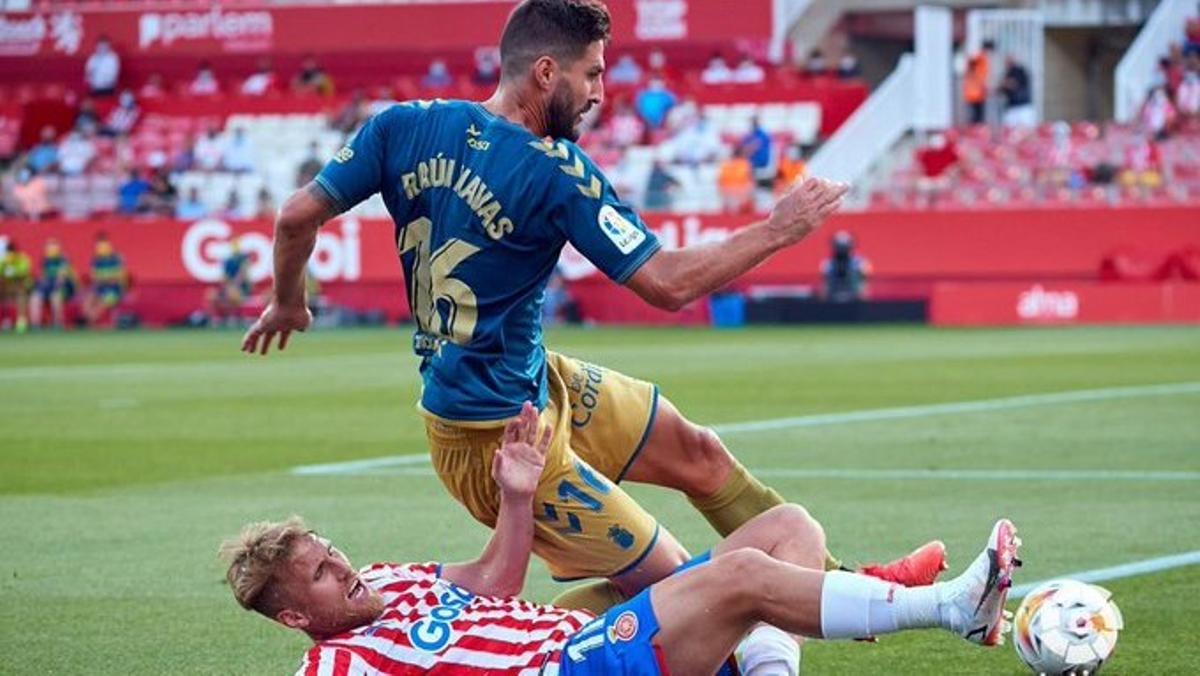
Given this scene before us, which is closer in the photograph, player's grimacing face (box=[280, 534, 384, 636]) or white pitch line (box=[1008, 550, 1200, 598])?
player's grimacing face (box=[280, 534, 384, 636])

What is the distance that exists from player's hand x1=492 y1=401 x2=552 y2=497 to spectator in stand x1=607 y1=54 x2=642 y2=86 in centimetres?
3585

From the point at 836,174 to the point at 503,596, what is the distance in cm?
3184

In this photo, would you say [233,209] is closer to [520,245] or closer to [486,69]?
[486,69]

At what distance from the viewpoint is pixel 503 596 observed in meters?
6.55

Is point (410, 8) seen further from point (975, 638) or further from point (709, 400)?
point (975, 638)

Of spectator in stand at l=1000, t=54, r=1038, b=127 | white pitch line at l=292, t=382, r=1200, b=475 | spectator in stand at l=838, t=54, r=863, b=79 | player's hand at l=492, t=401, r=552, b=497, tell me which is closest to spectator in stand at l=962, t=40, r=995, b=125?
spectator in stand at l=1000, t=54, r=1038, b=127

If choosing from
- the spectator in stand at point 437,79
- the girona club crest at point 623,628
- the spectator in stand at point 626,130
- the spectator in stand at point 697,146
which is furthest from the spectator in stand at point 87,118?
the girona club crest at point 623,628

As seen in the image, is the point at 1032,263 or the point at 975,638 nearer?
the point at 975,638

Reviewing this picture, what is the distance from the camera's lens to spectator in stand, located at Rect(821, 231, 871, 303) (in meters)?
34.9

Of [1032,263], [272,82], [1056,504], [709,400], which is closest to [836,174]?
[1032,263]

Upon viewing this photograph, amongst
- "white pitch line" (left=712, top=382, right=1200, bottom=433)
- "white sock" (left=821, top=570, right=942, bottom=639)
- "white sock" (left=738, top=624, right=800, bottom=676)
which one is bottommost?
"white pitch line" (left=712, top=382, right=1200, bottom=433)

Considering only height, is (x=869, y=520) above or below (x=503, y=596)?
below

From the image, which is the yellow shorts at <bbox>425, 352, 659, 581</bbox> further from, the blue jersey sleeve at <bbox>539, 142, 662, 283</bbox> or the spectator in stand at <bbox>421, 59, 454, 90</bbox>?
the spectator in stand at <bbox>421, 59, 454, 90</bbox>

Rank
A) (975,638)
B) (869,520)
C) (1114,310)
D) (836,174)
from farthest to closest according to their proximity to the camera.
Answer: (836,174) → (1114,310) → (869,520) → (975,638)
